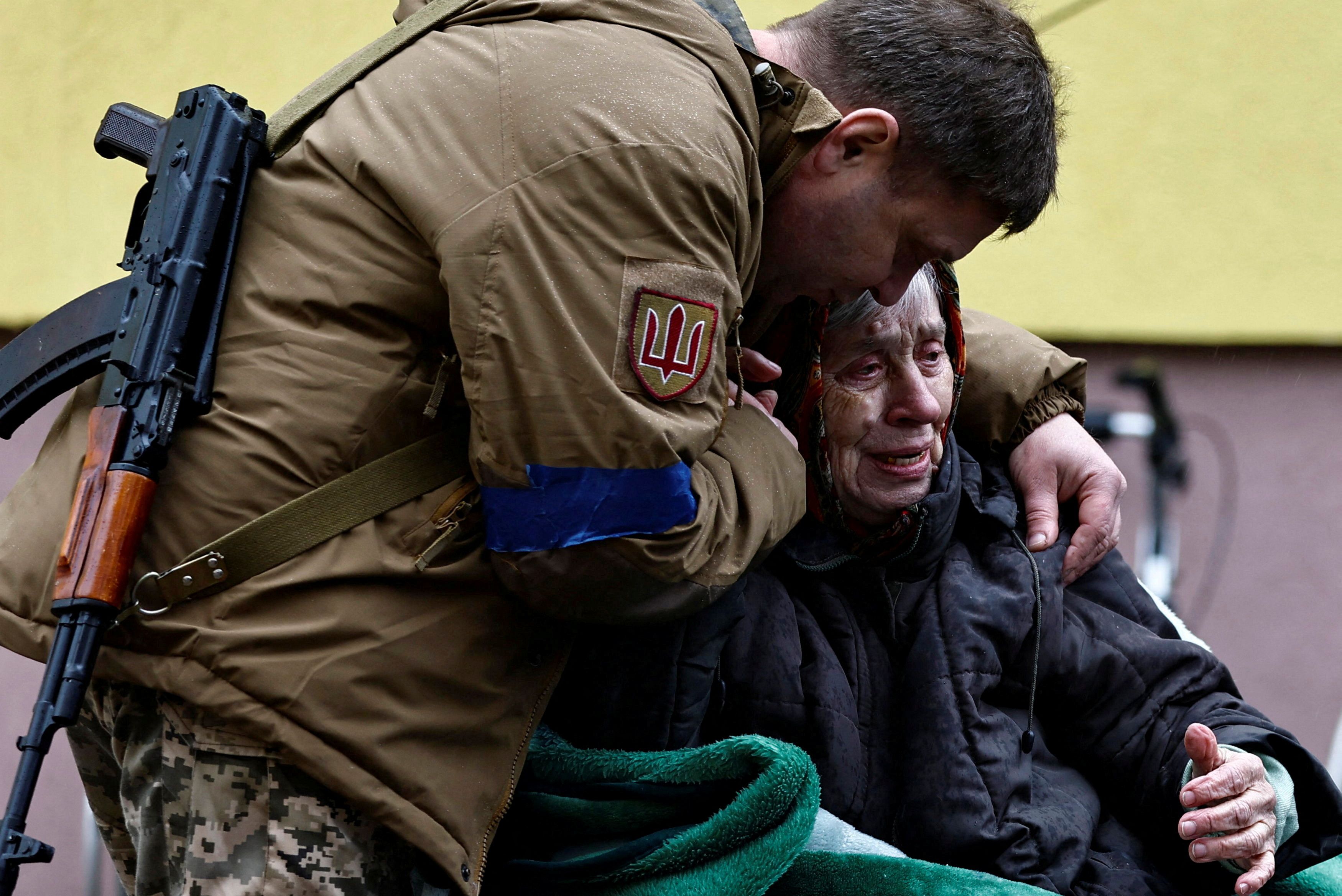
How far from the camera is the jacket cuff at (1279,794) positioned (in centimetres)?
213

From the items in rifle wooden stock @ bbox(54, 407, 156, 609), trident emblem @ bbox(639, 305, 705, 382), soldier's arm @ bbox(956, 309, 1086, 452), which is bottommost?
soldier's arm @ bbox(956, 309, 1086, 452)

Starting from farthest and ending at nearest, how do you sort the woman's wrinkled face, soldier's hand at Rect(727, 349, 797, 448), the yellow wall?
A: the yellow wall < the woman's wrinkled face < soldier's hand at Rect(727, 349, 797, 448)

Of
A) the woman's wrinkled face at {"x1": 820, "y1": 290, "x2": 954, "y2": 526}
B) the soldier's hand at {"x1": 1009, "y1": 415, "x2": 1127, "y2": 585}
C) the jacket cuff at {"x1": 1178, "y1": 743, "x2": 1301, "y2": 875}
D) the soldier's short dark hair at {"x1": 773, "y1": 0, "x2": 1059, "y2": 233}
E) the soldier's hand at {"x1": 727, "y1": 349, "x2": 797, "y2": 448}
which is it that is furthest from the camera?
the soldier's hand at {"x1": 1009, "y1": 415, "x2": 1127, "y2": 585}

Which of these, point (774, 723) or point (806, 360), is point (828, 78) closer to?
point (806, 360)

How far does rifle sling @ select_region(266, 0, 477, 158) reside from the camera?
163 cm

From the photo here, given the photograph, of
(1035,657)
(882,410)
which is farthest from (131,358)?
(1035,657)

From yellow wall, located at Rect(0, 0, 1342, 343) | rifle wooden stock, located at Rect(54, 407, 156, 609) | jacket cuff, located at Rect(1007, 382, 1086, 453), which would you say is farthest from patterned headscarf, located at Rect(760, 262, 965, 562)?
yellow wall, located at Rect(0, 0, 1342, 343)

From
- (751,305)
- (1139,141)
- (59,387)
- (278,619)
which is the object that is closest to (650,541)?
(278,619)

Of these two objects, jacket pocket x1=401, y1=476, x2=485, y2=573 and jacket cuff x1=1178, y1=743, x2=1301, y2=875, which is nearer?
jacket pocket x1=401, y1=476, x2=485, y2=573

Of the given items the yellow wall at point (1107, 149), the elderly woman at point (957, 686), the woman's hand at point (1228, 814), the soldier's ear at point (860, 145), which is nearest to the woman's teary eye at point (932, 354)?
the elderly woman at point (957, 686)

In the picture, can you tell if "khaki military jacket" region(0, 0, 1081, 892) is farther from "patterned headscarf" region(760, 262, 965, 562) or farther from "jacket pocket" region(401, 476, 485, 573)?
"patterned headscarf" region(760, 262, 965, 562)

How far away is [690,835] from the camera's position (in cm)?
175

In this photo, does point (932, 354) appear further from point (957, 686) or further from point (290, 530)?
point (290, 530)

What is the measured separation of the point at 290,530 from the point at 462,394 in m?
0.26
